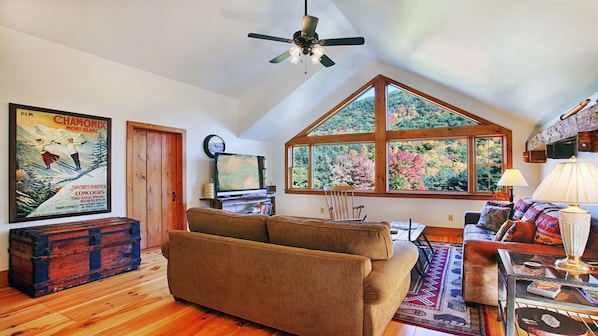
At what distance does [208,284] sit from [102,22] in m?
3.20

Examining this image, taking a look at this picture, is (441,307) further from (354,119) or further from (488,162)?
(354,119)

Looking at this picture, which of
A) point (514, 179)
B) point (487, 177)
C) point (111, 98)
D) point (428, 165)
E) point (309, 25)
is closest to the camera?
point (309, 25)

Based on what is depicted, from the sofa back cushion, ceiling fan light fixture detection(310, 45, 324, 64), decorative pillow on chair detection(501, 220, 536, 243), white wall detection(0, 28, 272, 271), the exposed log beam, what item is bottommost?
decorative pillow on chair detection(501, 220, 536, 243)

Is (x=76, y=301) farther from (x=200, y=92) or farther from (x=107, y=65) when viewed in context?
(x=200, y=92)

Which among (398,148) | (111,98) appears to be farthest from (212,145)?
(398,148)

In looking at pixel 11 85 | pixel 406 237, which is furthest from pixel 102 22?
pixel 406 237

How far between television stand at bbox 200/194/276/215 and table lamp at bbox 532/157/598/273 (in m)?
4.55

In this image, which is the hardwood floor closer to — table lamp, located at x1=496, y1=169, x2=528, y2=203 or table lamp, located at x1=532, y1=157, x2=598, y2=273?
table lamp, located at x1=532, y1=157, x2=598, y2=273

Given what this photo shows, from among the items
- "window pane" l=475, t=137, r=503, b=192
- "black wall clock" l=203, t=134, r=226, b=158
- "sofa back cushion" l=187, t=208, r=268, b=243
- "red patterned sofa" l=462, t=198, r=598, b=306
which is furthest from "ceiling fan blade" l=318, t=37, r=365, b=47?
"window pane" l=475, t=137, r=503, b=192

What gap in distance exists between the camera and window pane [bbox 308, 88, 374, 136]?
21.5 feet

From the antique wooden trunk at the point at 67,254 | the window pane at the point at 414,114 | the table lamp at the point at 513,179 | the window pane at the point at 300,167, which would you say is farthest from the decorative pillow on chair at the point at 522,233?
the window pane at the point at 300,167

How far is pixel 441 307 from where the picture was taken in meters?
2.70

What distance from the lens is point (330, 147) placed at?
23.3 ft

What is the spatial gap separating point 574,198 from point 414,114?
4.41 metres
